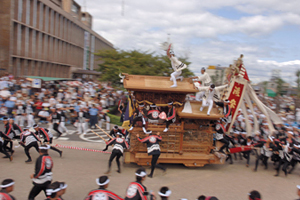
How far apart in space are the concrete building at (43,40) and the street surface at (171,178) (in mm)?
14352

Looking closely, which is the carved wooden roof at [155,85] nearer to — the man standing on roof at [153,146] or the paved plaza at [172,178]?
the man standing on roof at [153,146]

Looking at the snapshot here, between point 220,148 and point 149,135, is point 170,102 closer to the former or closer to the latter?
point 149,135

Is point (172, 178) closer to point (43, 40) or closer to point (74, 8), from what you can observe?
point (43, 40)

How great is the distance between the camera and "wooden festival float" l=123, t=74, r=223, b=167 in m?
8.73

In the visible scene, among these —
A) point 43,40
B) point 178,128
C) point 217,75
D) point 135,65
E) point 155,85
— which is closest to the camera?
point 155,85

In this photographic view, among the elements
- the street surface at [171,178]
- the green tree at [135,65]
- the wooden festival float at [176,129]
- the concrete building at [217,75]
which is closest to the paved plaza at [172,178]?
the street surface at [171,178]

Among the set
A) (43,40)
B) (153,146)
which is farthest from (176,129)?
(43,40)

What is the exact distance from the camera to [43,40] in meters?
28.8

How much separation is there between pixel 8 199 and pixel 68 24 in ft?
114

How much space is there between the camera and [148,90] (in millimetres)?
8555

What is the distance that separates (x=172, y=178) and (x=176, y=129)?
1823mm

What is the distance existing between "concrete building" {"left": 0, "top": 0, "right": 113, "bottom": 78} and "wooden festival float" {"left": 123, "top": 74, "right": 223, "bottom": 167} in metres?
14.1

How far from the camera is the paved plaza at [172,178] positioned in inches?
275

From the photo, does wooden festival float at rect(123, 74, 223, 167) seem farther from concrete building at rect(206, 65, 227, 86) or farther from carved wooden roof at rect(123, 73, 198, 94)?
concrete building at rect(206, 65, 227, 86)
